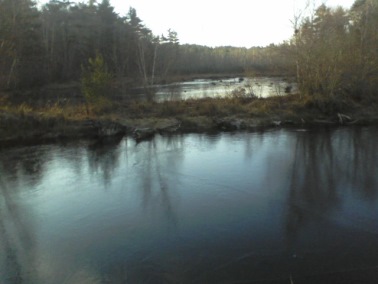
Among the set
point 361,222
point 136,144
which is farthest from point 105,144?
point 361,222

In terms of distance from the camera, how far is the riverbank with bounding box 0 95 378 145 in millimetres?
19531

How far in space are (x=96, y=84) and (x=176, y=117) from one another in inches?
205

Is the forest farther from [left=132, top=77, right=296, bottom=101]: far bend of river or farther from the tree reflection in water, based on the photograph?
the tree reflection in water

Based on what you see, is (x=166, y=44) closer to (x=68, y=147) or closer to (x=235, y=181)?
(x=68, y=147)

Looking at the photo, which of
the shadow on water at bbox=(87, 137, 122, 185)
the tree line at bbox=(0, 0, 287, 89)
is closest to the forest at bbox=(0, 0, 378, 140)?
the shadow on water at bbox=(87, 137, 122, 185)

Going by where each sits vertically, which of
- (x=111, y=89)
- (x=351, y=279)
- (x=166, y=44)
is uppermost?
(x=166, y=44)

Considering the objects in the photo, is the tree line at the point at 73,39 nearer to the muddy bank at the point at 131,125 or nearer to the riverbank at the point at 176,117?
the riverbank at the point at 176,117

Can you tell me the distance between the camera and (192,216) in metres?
8.78

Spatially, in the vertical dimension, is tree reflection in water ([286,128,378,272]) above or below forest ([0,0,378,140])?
below

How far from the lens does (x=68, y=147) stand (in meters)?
17.2

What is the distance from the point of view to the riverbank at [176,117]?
19.5m

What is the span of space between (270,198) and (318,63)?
56.9ft

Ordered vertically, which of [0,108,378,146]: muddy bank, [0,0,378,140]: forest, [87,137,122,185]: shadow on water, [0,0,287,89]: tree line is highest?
[0,0,287,89]: tree line

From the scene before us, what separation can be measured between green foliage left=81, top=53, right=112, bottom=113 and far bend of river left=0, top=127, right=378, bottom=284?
24.6ft
